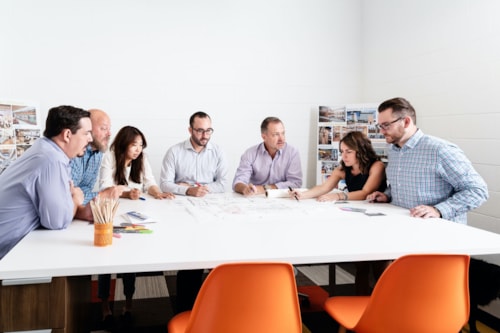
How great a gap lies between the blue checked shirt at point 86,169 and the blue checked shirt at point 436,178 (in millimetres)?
2132

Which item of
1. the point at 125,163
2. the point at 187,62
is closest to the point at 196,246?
the point at 125,163

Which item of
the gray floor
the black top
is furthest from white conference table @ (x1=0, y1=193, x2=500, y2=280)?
the gray floor

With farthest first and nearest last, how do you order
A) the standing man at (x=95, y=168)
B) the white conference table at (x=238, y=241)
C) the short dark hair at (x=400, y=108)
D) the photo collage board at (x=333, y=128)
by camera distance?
1. the photo collage board at (x=333, y=128)
2. the standing man at (x=95, y=168)
3. the short dark hair at (x=400, y=108)
4. the white conference table at (x=238, y=241)

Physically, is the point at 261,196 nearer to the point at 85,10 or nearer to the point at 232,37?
the point at 232,37

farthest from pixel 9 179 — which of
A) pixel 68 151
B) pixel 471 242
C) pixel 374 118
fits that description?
pixel 374 118

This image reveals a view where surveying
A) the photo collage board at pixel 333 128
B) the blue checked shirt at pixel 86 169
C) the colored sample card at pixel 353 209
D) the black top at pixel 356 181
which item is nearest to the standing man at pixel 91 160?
the blue checked shirt at pixel 86 169

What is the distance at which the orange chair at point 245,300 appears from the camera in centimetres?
140

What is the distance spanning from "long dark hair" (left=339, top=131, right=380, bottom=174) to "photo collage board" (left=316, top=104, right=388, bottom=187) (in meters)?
2.07

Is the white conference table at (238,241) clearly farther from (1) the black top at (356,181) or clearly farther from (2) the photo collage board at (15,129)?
(2) the photo collage board at (15,129)

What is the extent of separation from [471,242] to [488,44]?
2.33 m

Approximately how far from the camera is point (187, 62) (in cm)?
520

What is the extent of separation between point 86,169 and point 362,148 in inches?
79.4

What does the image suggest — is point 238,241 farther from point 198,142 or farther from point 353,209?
point 198,142

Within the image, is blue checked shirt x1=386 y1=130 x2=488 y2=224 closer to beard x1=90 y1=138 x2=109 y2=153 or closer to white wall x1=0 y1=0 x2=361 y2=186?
beard x1=90 y1=138 x2=109 y2=153
